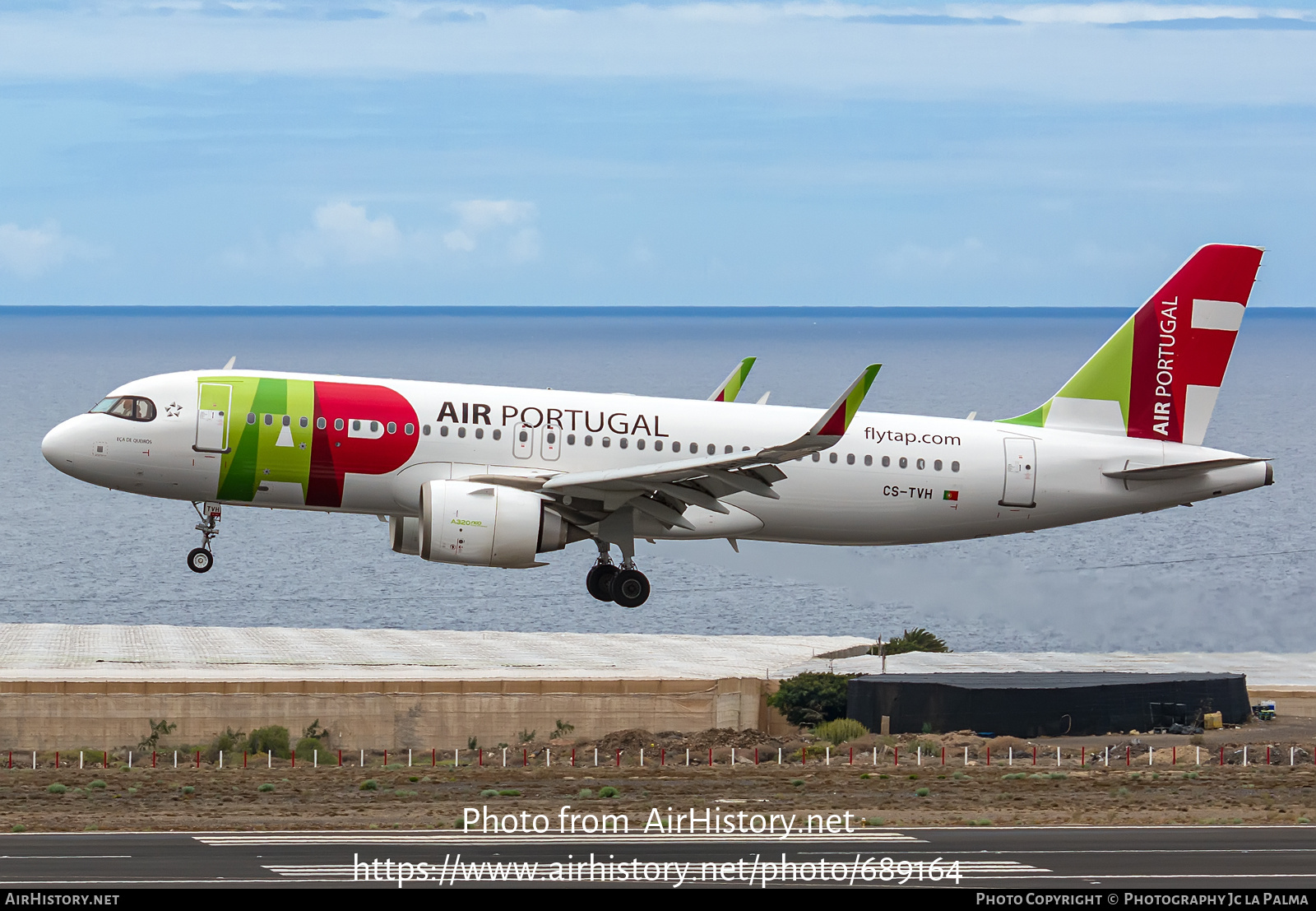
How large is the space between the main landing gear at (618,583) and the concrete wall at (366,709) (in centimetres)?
2565

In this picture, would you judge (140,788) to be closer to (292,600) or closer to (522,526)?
(522,526)

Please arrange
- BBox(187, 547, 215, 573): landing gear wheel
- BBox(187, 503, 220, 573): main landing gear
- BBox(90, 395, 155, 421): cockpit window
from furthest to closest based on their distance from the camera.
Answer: BBox(187, 547, 215, 573): landing gear wheel
BBox(187, 503, 220, 573): main landing gear
BBox(90, 395, 155, 421): cockpit window

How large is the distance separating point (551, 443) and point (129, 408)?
1026 cm

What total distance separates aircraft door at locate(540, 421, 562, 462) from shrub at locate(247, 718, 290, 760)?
2670 cm

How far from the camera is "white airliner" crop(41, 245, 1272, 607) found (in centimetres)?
4344

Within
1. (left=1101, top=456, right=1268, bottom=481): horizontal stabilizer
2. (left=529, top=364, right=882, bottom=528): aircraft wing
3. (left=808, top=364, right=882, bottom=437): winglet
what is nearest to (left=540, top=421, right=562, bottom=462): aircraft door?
(left=529, top=364, right=882, bottom=528): aircraft wing

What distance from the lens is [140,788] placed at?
49188 millimetres

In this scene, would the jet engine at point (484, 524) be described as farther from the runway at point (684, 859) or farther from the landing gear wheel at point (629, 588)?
the runway at point (684, 859)

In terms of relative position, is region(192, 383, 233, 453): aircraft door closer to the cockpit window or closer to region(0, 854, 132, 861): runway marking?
the cockpit window

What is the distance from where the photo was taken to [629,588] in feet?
150

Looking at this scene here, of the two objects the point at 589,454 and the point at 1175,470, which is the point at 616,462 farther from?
the point at 1175,470

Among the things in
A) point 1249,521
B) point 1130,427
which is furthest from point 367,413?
point 1249,521

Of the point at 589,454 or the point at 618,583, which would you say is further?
the point at 618,583

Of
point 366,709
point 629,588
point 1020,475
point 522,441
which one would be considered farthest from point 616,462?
point 366,709
